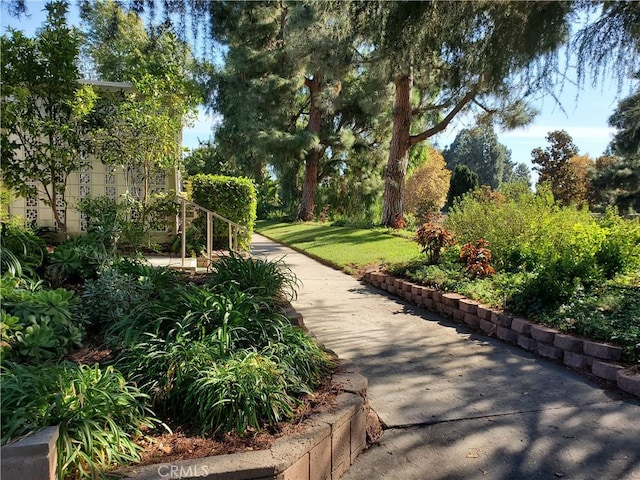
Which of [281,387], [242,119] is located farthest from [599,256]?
[242,119]

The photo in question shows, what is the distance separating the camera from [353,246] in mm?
11828

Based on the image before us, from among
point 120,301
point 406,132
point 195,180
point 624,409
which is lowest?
point 624,409

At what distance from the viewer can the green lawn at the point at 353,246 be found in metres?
9.48

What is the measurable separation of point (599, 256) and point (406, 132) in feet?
31.8

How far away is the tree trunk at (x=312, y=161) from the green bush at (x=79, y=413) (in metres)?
18.8

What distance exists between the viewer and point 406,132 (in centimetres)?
1467

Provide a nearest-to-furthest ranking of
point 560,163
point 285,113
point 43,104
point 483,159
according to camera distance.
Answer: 1. point 43,104
2. point 285,113
3. point 560,163
4. point 483,159

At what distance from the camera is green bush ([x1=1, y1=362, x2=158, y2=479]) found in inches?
69.8

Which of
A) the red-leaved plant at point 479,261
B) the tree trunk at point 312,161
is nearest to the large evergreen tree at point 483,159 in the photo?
the tree trunk at point 312,161

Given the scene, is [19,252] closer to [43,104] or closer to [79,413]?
[79,413]

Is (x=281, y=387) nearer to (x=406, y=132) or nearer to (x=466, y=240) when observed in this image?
(x=466, y=240)

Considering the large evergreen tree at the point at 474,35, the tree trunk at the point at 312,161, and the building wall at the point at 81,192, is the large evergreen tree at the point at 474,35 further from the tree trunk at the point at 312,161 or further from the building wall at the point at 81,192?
the tree trunk at the point at 312,161

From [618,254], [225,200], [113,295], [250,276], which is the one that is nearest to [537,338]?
[618,254]

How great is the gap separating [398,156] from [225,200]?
7.92 meters
